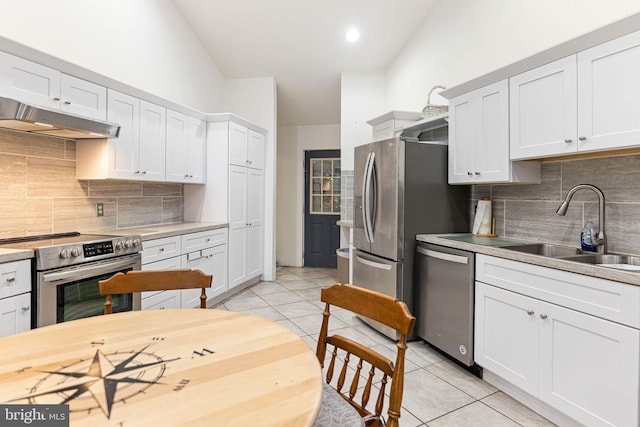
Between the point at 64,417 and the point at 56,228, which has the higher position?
the point at 56,228

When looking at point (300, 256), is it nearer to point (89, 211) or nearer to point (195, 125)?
point (195, 125)

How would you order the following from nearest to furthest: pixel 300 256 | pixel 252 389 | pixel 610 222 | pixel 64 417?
pixel 64 417
pixel 252 389
pixel 610 222
pixel 300 256

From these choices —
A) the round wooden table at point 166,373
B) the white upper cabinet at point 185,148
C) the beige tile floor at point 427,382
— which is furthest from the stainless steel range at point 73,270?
the beige tile floor at point 427,382

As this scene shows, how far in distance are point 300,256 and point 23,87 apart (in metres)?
4.91

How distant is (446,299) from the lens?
8.83 feet

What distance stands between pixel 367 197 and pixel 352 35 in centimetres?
247

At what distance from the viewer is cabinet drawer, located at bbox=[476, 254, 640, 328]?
5.21 ft

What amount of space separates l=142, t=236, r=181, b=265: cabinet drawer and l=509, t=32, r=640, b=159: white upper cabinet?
2.92 metres

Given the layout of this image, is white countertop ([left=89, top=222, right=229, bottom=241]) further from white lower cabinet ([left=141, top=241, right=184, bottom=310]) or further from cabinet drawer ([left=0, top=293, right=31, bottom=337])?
cabinet drawer ([left=0, top=293, right=31, bottom=337])

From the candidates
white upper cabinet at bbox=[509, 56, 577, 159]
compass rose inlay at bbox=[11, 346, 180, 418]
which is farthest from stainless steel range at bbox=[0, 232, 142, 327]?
white upper cabinet at bbox=[509, 56, 577, 159]

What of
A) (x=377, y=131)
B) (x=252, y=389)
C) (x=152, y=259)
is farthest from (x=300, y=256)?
(x=252, y=389)

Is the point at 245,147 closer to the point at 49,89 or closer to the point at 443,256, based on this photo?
the point at 49,89

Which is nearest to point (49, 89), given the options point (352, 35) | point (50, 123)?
point (50, 123)

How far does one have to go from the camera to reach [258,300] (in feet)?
14.4
